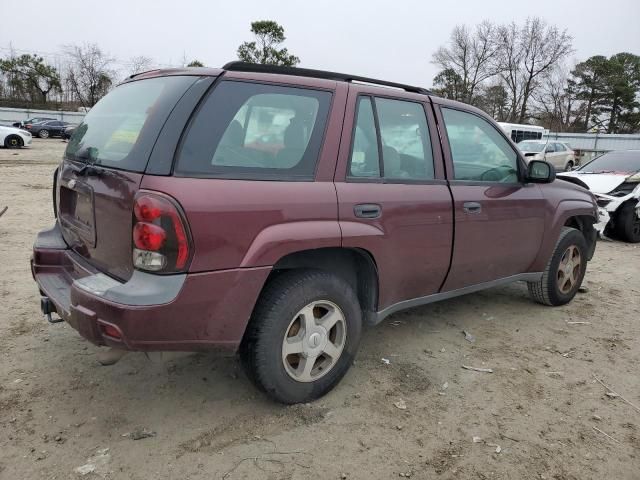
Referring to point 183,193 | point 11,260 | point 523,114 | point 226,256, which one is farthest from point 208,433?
point 523,114

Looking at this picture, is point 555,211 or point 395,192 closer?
point 395,192

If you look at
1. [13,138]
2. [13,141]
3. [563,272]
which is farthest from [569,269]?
[13,141]

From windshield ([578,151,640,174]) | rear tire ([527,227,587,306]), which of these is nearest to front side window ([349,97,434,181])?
rear tire ([527,227,587,306])

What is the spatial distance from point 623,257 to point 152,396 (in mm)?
6749

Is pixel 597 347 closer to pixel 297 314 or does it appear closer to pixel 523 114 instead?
pixel 297 314

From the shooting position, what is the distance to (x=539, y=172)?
401 cm

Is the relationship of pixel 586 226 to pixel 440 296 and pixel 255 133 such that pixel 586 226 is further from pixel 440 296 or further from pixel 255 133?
pixel 255 133

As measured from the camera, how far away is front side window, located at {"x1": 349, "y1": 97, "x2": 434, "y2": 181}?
299cm

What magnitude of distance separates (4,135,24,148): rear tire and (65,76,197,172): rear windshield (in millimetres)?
22287

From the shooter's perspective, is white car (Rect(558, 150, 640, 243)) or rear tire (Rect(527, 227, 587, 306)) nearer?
Result: rear tire (Rect(527, 227, 587, 306))

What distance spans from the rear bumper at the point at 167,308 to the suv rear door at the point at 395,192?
71 cm

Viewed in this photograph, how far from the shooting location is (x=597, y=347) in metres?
3.87

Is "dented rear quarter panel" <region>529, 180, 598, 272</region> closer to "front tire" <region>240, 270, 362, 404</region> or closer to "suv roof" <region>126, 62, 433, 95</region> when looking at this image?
"suv roof" <region>126, 62, 433, 95</region>

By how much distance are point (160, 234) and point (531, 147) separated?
22057 mm
